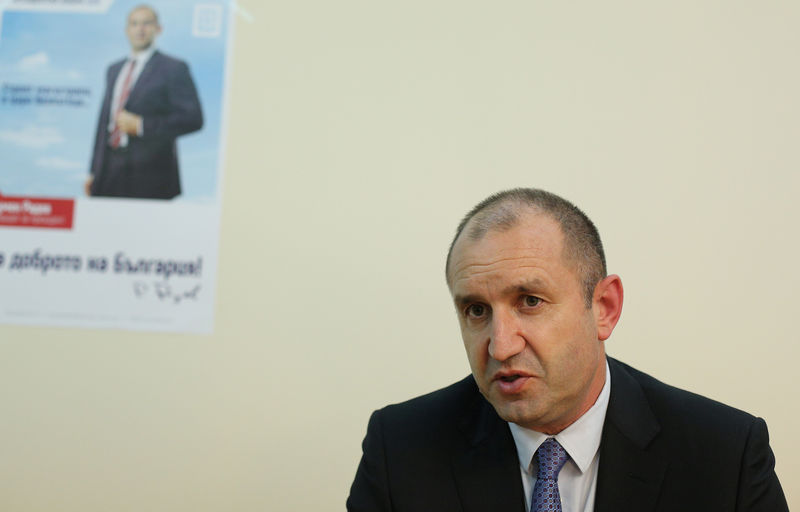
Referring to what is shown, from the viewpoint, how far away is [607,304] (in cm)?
174

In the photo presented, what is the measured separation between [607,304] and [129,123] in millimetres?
2030

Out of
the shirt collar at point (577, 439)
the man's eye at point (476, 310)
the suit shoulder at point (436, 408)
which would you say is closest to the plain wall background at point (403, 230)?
the suit shoulder at point (436, 408)

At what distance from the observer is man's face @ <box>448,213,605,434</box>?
1549 mm

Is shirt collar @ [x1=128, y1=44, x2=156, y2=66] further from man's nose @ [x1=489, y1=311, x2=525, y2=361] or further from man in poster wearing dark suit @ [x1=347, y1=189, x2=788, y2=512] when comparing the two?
man's nose @ [x1=489, y1=311, x2=525, y2=361]

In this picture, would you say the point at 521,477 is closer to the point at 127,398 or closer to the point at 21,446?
the point at 127,398

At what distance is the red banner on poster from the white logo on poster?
0.86 metres

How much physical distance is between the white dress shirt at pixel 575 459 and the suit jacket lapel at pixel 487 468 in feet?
0.13

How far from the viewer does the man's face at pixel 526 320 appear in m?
1.55

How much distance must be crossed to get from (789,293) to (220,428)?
224 cm

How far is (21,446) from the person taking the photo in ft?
8.86

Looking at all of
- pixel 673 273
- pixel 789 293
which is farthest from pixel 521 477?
pixel 789 293

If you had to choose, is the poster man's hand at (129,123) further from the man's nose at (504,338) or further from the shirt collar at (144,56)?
the man's nose at (504,338)

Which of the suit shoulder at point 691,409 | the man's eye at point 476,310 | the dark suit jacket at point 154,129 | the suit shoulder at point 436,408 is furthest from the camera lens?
the dark suit jacket at point 154,129
